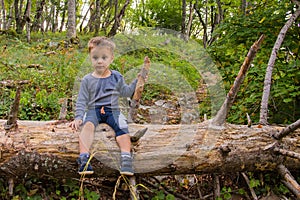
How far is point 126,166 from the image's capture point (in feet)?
Answer: 9.85

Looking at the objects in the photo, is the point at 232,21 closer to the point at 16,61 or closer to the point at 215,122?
the point at 215,122

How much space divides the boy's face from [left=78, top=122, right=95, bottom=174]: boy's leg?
1.87 ft

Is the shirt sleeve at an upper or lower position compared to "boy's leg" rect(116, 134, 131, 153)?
upper

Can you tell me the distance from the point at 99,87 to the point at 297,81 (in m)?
2.53

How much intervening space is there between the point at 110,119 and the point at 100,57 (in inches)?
24.0

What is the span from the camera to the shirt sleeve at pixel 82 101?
10.4ft

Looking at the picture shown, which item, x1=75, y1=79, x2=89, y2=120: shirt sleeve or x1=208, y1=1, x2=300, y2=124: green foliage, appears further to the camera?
x1=208, y1=1, x2=300, y2=124: green foliage

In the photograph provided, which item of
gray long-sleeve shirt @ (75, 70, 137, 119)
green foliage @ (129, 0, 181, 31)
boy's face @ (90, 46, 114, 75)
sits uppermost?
green foliage @ (129, 0, 181, 31)

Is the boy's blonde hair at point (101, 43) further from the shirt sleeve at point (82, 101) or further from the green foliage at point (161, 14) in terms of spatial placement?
the green foliage at point (161, 14)

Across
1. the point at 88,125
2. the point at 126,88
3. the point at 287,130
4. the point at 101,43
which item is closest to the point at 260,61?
the point at 287,130

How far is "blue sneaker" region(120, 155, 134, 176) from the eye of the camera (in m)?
2.99

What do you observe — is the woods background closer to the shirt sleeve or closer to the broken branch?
the broken branch

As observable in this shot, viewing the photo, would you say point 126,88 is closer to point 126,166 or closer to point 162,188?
point 126,166

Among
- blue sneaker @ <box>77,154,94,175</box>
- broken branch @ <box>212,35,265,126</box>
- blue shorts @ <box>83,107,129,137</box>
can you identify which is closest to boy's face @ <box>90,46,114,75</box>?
blue shorts @ <box>83,107,129,137</box>
